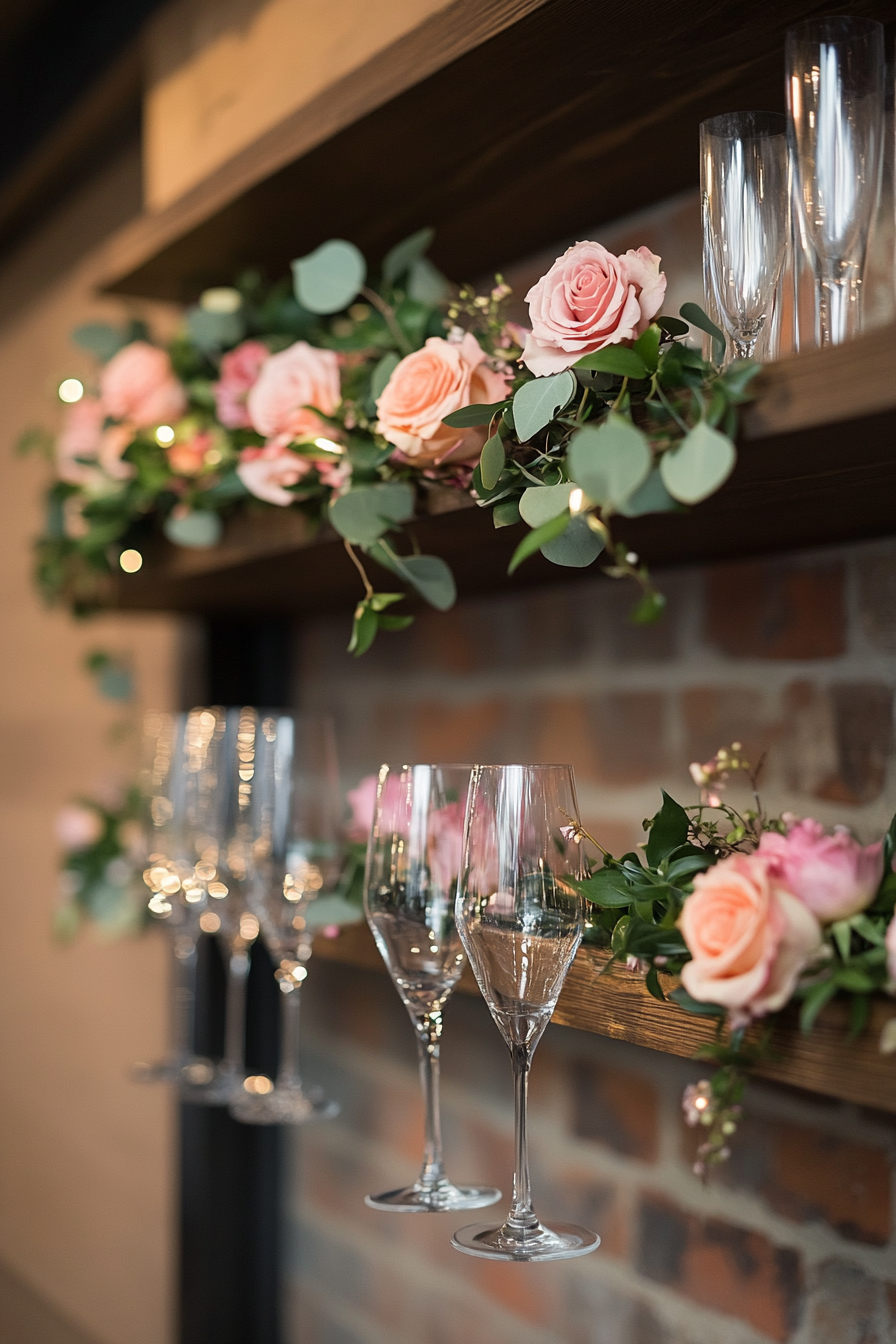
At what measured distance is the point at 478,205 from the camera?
1.05 m

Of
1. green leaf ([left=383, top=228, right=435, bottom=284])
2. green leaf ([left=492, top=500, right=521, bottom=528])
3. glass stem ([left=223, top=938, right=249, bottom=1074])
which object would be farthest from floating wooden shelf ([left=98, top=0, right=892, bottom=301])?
glass stem ([left=223, top=938, right=249, bottom=1074])

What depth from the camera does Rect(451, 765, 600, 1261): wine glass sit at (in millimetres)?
689

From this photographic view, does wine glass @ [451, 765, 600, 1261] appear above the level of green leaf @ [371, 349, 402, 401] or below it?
below

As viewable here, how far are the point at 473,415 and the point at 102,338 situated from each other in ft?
2.63

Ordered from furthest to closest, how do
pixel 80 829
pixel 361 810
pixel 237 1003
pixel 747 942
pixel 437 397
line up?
pixel 80 829, pixel 237 1003, pixel 361 810, pixel 437 397, pixel 747 942

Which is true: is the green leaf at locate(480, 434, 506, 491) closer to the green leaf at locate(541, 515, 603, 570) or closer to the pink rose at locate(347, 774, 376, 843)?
the green leaf at locate(541, 515, 603, 570)

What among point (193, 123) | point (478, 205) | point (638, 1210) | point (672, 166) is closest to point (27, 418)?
point (193, 123)

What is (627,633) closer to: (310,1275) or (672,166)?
(672,166)

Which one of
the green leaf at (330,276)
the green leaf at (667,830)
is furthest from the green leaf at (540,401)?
the green leaf at (330,276)

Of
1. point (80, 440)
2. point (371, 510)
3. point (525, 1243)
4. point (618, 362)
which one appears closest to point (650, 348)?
point (618, 362)

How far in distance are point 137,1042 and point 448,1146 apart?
0.64 metres

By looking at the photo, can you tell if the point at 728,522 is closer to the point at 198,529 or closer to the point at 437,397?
the point at 437,397

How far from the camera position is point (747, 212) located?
67cm

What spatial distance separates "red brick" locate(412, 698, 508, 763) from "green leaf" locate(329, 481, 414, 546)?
0.39m
